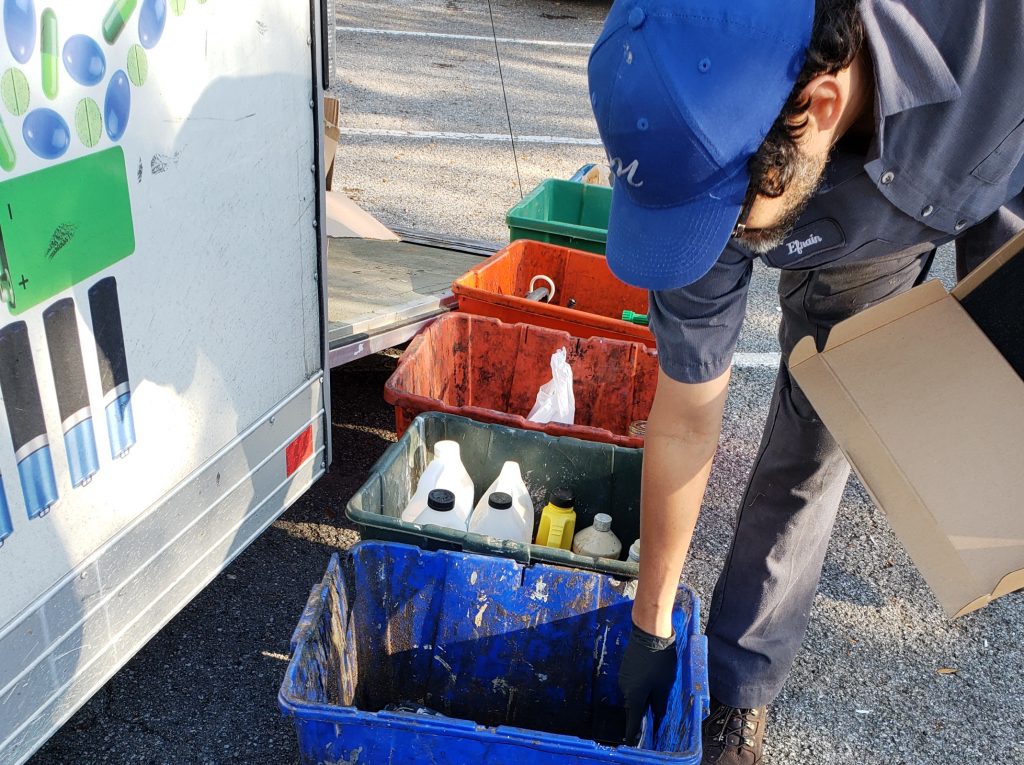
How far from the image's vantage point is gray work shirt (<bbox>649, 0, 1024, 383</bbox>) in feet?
4.39

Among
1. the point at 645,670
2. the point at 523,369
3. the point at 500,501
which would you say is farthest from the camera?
the point at 523,369

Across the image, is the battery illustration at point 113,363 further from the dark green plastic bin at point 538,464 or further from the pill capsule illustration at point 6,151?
the dark green plastic bin at point 538,464

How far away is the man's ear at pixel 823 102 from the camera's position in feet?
4.06

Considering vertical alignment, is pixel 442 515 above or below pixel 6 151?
below

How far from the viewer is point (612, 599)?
2010mm

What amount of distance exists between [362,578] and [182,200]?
89cm

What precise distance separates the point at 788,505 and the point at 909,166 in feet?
2.68

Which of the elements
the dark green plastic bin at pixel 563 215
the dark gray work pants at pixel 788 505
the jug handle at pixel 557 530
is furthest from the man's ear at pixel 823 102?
the dark green plastic bin at pixel 563 215

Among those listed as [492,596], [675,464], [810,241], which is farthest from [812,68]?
[492,596]

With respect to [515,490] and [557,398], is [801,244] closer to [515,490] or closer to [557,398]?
[515,490]

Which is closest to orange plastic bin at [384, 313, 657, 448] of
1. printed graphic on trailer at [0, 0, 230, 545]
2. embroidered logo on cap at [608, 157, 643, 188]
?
printed graphic on trailer at [0, 0, 230, 545]

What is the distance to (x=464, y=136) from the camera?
6953mm

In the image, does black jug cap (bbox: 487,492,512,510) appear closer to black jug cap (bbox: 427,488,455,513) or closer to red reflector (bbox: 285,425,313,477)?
black jug cap (bbox: 427,488,455,513)

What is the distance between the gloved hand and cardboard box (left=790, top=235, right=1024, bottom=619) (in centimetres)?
56
